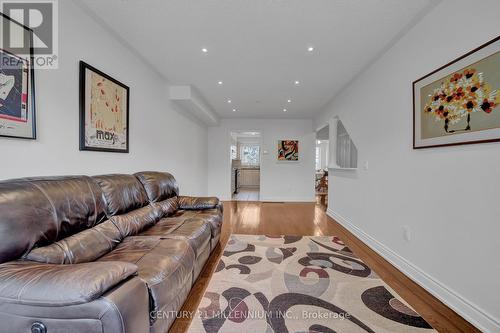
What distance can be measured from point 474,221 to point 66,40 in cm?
355

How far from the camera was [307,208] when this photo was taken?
5453mm

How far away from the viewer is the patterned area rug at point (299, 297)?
148 cm

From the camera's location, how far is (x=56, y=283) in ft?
2.87

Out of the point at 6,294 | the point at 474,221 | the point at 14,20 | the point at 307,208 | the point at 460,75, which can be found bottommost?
the point at 307,208

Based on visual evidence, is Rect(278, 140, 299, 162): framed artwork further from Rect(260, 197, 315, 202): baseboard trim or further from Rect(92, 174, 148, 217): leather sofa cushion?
Rect(92, 174, 148, 217): leather sofa cushion

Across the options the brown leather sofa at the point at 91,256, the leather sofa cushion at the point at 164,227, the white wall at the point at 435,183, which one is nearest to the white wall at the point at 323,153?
the white wall at the point at 435,183

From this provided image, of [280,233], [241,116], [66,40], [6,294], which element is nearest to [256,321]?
[6,294]

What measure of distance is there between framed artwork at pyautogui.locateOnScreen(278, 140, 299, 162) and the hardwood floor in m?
1.45

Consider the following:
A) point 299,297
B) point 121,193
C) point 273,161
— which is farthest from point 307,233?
point 273,161

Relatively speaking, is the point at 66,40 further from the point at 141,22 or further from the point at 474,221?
the point at 474,221

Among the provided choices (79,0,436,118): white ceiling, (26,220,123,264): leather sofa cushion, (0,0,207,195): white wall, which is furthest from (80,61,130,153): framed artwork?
(26,220,123,264): leather sofa cushion

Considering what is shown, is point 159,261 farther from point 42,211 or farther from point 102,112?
point 102,112

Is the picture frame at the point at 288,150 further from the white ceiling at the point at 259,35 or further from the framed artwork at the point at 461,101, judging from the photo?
the framed artwork at the point at 461,101

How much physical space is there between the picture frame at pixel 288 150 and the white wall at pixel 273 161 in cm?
12
